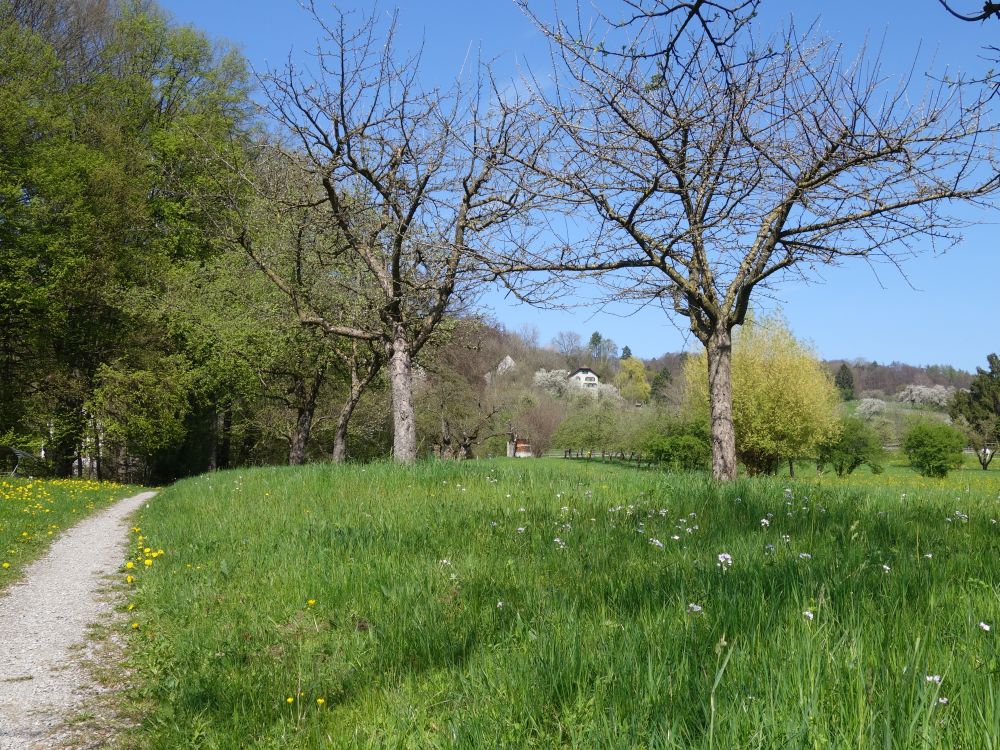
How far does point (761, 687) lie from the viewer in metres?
2.35

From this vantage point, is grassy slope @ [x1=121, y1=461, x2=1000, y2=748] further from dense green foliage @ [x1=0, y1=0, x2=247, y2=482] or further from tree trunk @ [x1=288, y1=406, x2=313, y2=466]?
tree trunk @ [x1=288, y1=406, x2=313, y2=466]

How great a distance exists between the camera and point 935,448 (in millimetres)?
40094

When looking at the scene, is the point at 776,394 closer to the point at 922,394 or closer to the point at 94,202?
the point at 94,202

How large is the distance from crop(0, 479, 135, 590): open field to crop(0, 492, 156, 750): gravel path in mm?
227

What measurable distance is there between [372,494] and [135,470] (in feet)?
84.2

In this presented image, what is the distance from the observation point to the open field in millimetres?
8516

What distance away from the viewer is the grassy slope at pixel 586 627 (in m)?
2.29

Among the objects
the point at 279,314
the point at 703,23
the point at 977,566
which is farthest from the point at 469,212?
the point at 977,566

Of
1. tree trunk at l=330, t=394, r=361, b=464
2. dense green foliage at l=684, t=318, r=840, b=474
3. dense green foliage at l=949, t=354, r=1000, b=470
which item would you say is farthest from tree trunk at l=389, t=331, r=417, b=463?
dense green foliage at l=949, t=354, r=1000, b=470

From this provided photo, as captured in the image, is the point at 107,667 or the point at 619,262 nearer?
the point at 107,667

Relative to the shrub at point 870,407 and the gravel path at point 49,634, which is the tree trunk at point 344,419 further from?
the shrub at point 870,407

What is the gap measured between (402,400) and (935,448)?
37.8m

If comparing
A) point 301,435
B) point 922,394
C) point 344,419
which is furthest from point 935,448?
point 922,394

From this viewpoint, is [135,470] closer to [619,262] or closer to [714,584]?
[619,262]
